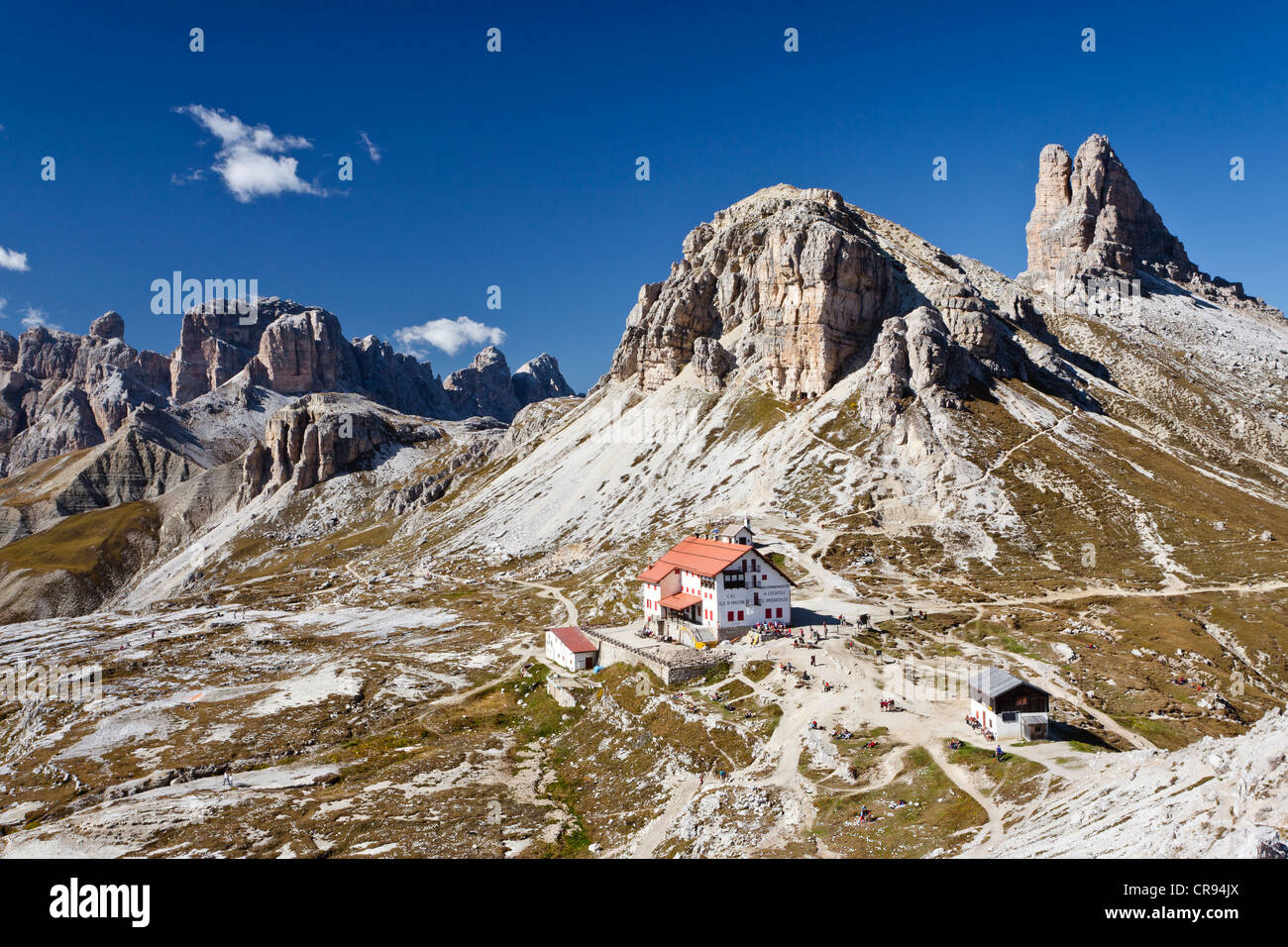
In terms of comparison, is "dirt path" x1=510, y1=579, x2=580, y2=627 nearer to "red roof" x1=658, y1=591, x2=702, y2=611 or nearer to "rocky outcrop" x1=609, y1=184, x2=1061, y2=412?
"red roof" x1=658, y1=591, x2=702, y2=611

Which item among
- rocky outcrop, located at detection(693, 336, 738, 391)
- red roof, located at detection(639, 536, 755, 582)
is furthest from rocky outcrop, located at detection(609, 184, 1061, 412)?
red roof, located at detection(639, 536, 755, 582)

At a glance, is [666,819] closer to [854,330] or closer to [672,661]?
[672,661]

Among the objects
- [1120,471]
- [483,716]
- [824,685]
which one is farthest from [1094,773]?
[1120,471]

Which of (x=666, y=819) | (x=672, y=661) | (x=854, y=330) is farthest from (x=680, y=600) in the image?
(x=854, y=330)

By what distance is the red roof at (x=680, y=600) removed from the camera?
8038 cm

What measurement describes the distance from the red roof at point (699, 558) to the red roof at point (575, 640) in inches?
426

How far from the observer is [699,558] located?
274 feet

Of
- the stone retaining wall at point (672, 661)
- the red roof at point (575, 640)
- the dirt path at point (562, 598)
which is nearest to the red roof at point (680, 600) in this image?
the stone retaining wall at point (672, 661)

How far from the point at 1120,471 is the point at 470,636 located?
12128 cm

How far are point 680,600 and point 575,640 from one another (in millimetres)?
13842

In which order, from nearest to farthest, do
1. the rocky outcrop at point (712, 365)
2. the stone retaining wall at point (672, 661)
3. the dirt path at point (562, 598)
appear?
the stone retaining wall at point (672, 661) → the dirt path at point (562, 598) → the rocky outcrop at point (712, 365)

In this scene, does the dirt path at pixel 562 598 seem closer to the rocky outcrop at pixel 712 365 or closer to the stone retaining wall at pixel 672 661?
the stone retaining wall at pixel 672 661
